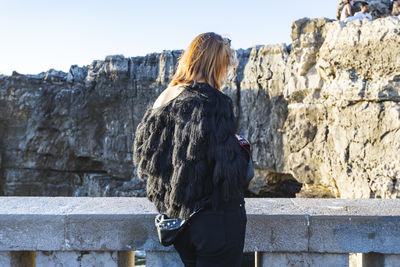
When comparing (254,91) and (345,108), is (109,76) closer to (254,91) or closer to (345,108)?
(254,91)

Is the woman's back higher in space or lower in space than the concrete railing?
higher

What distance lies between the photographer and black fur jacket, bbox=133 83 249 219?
4.33 ft

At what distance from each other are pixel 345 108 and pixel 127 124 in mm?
12548

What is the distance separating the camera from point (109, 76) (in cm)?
1909

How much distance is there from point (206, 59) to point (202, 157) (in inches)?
15.5

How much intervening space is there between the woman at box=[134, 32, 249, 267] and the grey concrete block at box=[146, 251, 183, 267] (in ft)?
1.50

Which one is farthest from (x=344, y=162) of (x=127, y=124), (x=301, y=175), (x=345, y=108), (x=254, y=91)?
(x=127, y=124)

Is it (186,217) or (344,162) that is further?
(344,162)

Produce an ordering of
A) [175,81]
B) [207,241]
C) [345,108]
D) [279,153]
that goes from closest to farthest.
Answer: [207,241] < [175,81] < [345,108] < [279,153]

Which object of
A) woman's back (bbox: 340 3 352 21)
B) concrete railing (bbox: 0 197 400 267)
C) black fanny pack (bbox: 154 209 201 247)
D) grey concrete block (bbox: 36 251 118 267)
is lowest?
grey concrete block (bbox: 36 251 118 267)

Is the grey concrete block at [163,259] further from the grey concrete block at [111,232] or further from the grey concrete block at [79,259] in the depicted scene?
the grey concrete block at [79,259]

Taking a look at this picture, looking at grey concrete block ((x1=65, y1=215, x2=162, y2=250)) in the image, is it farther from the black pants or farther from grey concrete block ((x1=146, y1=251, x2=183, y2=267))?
the black pants

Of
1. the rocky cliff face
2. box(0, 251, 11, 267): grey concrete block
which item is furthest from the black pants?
the rocky cliff face

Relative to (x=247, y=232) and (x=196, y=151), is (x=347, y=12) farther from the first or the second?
(x=196, y=151)
